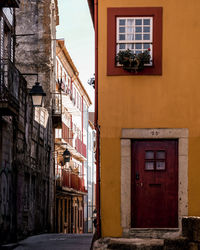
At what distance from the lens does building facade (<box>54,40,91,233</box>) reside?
37156mm

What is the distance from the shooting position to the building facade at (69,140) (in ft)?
122

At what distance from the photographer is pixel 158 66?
15055 millimetres

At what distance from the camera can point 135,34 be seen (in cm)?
1516

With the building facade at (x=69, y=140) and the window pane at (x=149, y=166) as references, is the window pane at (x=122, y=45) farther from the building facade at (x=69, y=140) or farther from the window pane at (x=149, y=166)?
the building facade at (x=69, y=140)

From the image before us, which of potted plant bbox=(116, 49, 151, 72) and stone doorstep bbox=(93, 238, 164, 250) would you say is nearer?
stone doorstep bbox=(93, 238, 164, 250)

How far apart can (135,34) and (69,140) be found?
1162 inches

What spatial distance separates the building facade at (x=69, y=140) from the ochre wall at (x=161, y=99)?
51.3 ft

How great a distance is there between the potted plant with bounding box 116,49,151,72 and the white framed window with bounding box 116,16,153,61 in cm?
27

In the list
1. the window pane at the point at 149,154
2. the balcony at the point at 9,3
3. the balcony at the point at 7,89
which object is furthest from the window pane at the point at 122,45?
the balcony at the point at 9,3

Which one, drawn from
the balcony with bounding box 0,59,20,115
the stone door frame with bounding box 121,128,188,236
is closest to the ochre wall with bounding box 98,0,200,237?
the stone door frame with bounding box 121,128,188,236

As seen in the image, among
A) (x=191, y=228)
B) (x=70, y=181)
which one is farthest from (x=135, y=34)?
(x=70, y=181)

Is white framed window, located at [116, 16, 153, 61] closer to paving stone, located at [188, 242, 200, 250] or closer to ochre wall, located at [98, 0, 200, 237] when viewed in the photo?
ochre wall, located at [98, 0, 200, 237]

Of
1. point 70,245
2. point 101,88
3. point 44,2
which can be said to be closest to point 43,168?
point 44,2

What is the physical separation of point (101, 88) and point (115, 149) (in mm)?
1333
